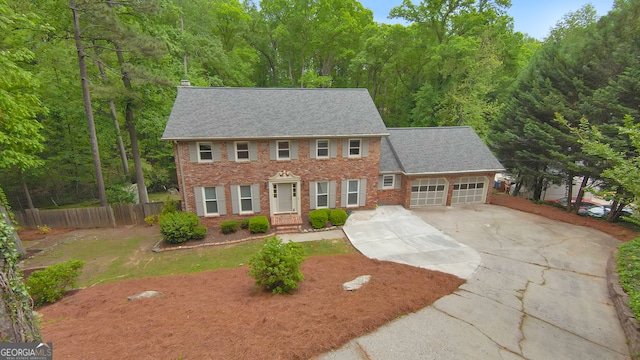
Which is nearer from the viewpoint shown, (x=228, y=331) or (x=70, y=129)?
(x=228, y=331)

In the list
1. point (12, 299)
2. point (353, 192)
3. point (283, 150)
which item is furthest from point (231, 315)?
point (353, 192)

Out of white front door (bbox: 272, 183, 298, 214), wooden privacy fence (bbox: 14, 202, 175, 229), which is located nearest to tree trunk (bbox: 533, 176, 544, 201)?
white front door (bbox: 272, 183, 298, 214)

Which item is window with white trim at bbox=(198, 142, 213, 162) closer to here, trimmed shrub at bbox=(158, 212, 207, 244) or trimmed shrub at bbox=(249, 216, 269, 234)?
trimmed shrub at bbox=(158, 212, 207, 244)

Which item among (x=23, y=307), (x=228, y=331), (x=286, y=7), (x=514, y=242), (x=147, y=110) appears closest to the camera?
(x=23, y=307)

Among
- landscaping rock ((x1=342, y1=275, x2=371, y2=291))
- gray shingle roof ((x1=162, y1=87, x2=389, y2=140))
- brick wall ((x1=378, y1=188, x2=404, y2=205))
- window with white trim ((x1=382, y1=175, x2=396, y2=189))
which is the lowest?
landscaping rock ((x1=342, y1=275, x2=371, y2=291))

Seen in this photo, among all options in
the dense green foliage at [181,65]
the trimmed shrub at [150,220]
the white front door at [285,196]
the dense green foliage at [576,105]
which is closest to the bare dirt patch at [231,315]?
the white front door at [285,196]

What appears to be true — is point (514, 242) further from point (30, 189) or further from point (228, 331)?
point (30, 189)

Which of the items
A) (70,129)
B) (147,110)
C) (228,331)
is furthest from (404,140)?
(70,129)
